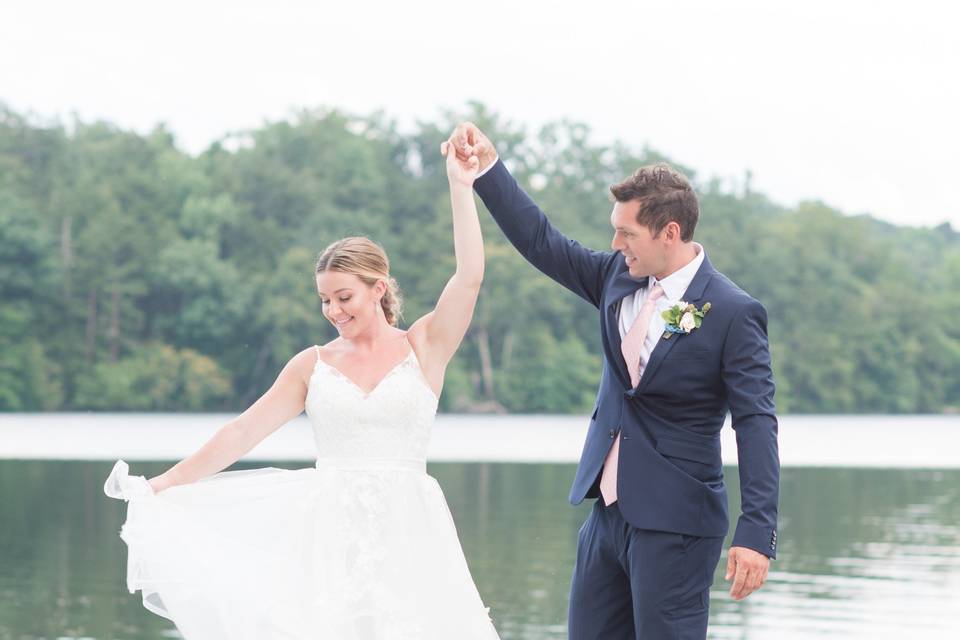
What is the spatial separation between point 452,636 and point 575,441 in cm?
3815

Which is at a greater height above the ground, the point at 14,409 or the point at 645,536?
the point at 645,536

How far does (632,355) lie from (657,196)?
456mm

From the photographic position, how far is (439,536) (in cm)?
479

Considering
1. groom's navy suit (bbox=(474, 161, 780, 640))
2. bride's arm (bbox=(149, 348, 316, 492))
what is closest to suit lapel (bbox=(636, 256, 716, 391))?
groom's navy suit (bbox=(474, 161, 780, 640))

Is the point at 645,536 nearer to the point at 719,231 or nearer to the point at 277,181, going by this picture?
the point at 277,181

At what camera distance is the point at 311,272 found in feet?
192

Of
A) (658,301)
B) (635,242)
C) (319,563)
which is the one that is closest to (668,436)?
(658,301)

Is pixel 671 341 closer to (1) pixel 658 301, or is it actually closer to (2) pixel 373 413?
(1) pixel 658 301

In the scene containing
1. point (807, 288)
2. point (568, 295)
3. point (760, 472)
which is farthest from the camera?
point (807, 288)

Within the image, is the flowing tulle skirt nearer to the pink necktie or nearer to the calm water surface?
the pink necktie

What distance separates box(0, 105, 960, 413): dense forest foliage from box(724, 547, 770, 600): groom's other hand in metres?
53.6

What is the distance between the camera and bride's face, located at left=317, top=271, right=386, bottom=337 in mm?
4676

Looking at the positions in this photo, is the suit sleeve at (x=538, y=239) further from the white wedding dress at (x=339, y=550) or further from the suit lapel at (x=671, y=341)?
the white wedding dress at (x=339, y=550)

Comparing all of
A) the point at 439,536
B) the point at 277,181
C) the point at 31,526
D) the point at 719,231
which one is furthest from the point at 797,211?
the point at 439,536
